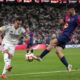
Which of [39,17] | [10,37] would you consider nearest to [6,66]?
[10,37]

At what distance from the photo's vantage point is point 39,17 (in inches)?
1906

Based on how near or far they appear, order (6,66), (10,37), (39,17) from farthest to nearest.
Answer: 1. (39,17)
2. (10,37)
3. (6,66)

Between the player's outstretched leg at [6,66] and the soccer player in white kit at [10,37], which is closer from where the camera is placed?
the player's outstretched leg at [6,66]

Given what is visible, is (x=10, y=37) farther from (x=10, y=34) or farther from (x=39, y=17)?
(x=39, y=17)

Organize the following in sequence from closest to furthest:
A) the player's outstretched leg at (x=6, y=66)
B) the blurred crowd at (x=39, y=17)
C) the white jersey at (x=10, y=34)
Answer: the player's outstretched leg at (x=6, y=66), the white jersey at (x=10, y=34), the blurred crowd at (x=39, y=17)

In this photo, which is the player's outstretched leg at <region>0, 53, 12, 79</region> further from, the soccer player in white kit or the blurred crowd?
the blurred crowd

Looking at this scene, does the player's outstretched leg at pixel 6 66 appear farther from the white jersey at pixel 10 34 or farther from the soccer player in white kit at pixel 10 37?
the white jersey at pixel 10 34

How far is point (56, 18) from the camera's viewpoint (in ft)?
160

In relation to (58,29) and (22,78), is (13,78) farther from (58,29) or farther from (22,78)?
(58,29)

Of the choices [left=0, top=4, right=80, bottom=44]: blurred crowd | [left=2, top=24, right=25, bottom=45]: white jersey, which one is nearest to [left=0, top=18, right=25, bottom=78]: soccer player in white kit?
[left=2, top=24, right=25, bottom=45]: white jersey

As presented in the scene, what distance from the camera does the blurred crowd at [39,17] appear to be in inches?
1807

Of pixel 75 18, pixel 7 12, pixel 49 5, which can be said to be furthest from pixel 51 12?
pixel 75 18

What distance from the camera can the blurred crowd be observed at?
45.9m

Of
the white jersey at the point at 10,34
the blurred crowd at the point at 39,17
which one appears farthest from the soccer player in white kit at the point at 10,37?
the blurred crowd at the point at 39,17
